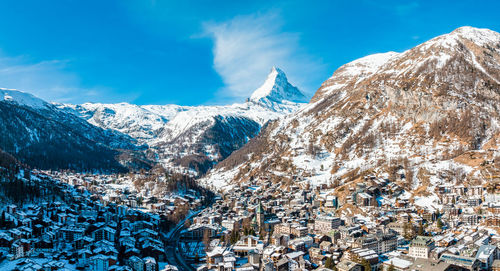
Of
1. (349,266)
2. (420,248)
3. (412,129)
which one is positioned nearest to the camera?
(349,266)

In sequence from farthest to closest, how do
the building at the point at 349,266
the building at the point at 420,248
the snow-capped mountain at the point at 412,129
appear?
the snow-capped mountain at the point at 412,129 < the building at the point at 420,248 < the building at the point at 349,266

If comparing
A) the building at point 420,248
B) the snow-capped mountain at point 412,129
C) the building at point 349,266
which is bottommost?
the building at point 349,266

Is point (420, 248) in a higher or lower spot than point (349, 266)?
higher

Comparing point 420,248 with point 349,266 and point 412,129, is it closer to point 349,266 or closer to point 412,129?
point 349,266

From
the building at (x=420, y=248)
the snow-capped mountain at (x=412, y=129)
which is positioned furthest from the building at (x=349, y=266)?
the snow-capped mountain at (x=412, y=129)

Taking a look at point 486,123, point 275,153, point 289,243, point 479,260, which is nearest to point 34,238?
point 289,243

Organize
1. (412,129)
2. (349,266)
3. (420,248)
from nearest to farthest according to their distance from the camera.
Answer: (349,266) → (420,248) → (412,129)

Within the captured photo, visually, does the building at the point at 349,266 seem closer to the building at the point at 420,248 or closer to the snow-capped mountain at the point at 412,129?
the building at the point at 420,248

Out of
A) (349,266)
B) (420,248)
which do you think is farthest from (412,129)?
(349,266)

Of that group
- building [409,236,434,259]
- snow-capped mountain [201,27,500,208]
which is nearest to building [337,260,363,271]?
building [409,236,434,259]
